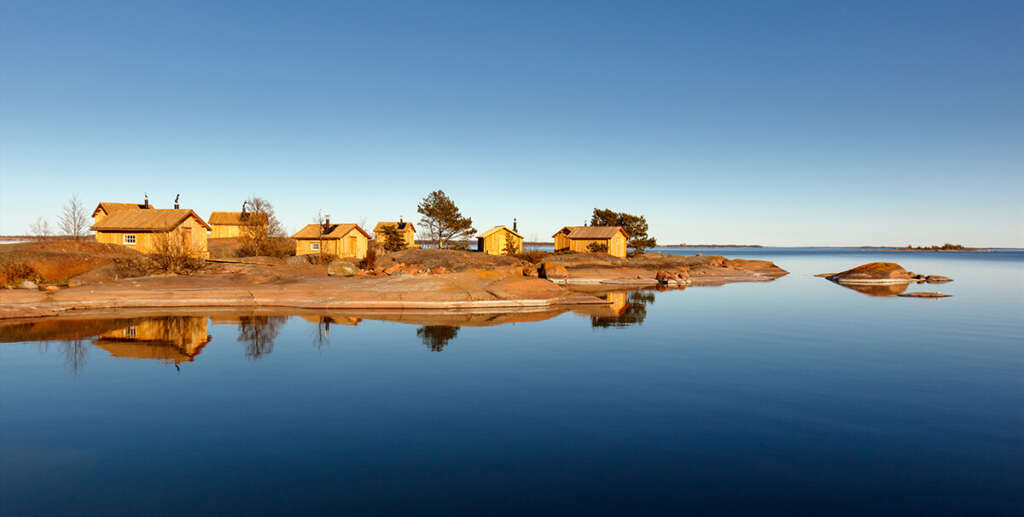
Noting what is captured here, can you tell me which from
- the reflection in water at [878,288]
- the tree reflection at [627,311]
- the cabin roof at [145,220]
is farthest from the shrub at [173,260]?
the reflection in water at [878,288]

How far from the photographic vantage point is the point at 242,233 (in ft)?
237

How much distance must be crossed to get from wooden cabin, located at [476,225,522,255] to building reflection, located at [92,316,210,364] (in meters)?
45.4

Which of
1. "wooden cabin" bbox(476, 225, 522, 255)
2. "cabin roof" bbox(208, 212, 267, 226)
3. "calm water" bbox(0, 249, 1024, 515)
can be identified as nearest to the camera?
"calm water" bbox(0, 249, 1024, 515)

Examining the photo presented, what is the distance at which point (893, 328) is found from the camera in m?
28.5

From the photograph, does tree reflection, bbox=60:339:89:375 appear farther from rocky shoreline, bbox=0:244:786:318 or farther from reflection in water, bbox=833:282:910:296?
reflection in water, bbox=833:282:910:296

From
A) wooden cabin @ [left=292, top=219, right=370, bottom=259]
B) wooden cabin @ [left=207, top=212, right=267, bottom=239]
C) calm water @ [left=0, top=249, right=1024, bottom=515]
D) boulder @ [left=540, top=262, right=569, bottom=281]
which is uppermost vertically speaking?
wooden cabin @ [left=207, top=212, right=267, bottom=239]

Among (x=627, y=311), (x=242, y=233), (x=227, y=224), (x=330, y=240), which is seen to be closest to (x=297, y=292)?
(x=627, y=311)

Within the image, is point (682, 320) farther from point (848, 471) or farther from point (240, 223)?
point (240, 223)

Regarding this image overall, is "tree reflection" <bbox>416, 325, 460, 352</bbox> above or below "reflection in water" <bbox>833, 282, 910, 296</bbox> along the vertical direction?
below

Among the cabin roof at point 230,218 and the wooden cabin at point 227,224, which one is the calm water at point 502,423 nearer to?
the cabin roof at point 230,218

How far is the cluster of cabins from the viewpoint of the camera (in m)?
47.8

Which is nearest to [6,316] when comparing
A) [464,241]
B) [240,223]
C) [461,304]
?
[461,304]

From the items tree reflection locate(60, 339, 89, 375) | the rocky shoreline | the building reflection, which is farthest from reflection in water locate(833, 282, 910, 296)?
tree reflection locate(60, 339, 89, 375)

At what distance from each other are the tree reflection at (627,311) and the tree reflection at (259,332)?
1727 cm
